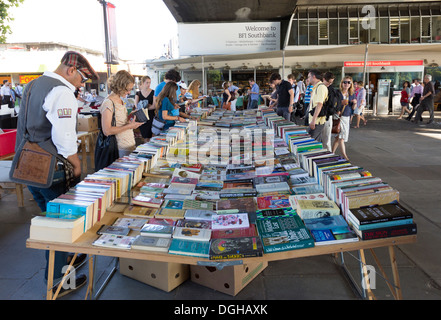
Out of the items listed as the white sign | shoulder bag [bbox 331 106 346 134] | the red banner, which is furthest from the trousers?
the red banner

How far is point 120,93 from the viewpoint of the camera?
10.5 feet

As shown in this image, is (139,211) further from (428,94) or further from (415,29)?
(415,29)

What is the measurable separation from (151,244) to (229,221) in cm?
47

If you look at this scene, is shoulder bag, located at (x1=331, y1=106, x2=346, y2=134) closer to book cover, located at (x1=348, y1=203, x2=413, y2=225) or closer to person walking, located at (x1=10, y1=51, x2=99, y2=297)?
book cover, located at (x1=348, y1=203, x2=413, y2=225)

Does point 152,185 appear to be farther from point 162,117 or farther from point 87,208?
point 162,117

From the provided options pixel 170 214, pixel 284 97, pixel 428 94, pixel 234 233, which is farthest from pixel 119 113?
pixel 428 94

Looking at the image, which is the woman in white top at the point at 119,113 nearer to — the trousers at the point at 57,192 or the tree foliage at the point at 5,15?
the trousers at the point at 57,192

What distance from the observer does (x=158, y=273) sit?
2408mm

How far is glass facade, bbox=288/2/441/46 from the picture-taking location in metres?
18.0

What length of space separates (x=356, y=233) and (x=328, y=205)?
262 millimetres

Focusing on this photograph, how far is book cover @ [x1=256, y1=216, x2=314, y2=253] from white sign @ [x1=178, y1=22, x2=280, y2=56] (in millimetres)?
12330

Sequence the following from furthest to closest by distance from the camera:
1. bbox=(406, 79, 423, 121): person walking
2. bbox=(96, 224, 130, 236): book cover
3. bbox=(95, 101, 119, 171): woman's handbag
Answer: bbox=(406, 79, 423, 121): person walking, bbox=(95, 101, 119, 171): woman's handbag, bbox=(96, 224, 130, 236): book cover
